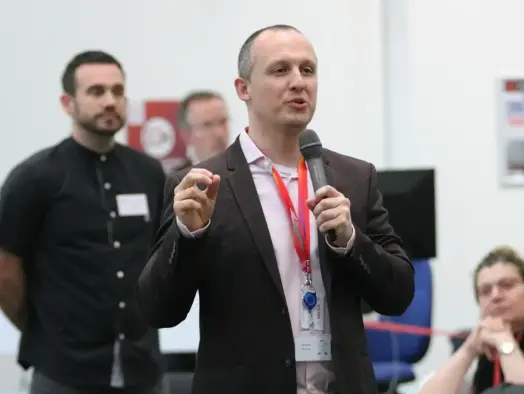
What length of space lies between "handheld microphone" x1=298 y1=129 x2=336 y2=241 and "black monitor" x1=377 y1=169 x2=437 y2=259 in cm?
221

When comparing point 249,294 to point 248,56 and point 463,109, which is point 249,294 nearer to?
point 248,56

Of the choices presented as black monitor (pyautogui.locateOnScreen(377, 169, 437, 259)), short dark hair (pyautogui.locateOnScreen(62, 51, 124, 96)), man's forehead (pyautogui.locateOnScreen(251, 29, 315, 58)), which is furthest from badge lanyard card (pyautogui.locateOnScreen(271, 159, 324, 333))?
black monitor (pyautogui.locateOnScreen(377, 169, 437, 259))

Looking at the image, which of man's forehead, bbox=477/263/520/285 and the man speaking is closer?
the man speaking

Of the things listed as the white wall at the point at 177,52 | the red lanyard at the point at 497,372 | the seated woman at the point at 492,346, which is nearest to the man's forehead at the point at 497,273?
the seated woman at the point at 492,346

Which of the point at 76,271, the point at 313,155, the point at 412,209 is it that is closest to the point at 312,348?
the point at 313,155

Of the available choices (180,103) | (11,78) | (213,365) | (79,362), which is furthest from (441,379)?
(11,78)

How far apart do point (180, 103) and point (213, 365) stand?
11.9 feet

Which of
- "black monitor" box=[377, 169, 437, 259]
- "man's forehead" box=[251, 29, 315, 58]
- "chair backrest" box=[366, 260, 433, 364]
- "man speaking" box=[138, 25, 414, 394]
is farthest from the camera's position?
"chair backrest" box=[366, 260, 433, 364]

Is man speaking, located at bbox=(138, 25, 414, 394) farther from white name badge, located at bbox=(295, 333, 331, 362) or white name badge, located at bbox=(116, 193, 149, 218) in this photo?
white name badge, located at bbox=(116, 193, 149, 218)

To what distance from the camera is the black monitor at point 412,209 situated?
13.2 ft

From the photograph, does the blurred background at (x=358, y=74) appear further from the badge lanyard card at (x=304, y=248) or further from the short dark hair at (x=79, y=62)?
the badge lanyard card at (x=304, y=248)

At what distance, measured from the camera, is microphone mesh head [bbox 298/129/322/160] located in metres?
1.83

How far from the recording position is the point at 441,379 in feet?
10.0

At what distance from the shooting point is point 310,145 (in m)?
1.83
